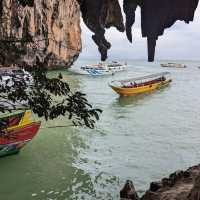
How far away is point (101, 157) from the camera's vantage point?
18.8m

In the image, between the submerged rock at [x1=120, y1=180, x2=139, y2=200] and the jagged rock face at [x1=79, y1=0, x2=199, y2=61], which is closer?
the jagged rock face at [x1=79, y1=0, x2=199, y2=61]

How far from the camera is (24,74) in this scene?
596 cm

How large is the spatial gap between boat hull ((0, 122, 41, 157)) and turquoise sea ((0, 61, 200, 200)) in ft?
1.10

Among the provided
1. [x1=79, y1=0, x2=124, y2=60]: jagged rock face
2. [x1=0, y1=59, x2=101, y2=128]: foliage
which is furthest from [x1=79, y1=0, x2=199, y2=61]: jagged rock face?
[x1=0, y1=59, x2=101, y2=128]: foliage

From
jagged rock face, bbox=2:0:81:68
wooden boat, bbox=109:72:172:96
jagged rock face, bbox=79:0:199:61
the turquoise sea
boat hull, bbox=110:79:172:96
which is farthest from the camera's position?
jagged rock face, bbox=2:0:81:68

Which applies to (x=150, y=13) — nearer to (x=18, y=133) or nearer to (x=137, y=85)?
(x=18, y=133)

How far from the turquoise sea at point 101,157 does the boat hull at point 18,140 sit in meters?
0.33

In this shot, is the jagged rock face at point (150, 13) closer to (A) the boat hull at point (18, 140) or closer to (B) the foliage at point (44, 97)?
(B) the foliage at point (44, 97)

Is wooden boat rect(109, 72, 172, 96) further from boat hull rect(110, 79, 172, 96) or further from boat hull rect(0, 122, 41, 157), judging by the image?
boat hull rect(0, 122, 41, 157)

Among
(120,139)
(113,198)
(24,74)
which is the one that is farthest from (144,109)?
(24,74)

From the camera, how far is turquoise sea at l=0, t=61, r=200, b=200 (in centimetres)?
1453

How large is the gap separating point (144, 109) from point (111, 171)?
18589mm

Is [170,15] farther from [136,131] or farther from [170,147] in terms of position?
[136,131]

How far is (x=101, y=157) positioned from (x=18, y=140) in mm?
3626
